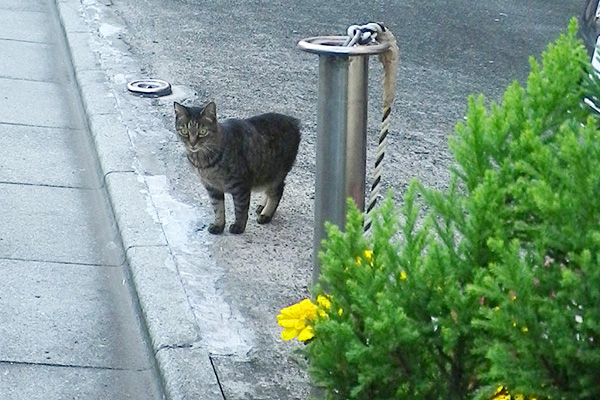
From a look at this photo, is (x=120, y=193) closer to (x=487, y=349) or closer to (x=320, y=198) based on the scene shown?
(x=320, y=198)

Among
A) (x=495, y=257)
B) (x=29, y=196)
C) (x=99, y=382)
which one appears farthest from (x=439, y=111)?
(x=495, y=257)

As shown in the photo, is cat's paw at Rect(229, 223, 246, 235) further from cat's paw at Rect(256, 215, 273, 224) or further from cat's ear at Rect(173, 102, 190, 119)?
cat's ear at Rect(173, 102, 190, 119)

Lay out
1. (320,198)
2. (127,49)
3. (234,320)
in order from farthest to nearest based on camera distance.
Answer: (127,49) → (234,320) → (320,198)

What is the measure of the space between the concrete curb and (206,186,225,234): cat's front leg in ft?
0.96

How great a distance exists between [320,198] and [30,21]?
7468mm

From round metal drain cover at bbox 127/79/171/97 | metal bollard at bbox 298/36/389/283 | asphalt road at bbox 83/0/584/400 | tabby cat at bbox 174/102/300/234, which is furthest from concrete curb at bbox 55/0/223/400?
metal bollard at bbox 298/36/389/283

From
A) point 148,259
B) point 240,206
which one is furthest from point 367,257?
point 240,206

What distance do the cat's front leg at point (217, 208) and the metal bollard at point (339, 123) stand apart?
1.83m

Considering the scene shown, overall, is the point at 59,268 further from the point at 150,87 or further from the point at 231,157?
the point at 150,87

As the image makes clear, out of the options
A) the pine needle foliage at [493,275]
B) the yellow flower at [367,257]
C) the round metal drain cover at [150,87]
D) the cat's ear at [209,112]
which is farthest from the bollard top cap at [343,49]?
the round metal drain cover at [150,87]

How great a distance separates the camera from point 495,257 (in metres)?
2.20

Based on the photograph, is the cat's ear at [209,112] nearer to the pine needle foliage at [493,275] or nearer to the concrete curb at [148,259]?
the concrete curb at [148,259]

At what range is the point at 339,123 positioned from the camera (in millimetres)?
3363

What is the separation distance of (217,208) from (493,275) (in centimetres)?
335
